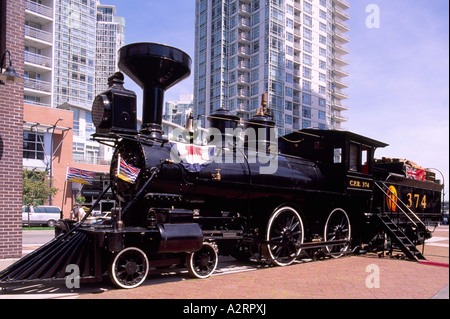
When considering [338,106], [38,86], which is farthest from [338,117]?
[38,86]

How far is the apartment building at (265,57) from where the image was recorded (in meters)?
52.0

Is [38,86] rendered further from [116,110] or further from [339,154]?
[116,110]

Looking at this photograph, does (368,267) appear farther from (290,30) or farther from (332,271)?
(290,30)

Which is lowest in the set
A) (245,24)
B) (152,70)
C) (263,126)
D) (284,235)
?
(284,235)

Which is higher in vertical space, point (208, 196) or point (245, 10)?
point (245, 10)

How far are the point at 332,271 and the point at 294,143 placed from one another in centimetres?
408

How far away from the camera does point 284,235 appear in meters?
8.30

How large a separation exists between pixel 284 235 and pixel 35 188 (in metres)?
23.6

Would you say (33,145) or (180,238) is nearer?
(180,238)

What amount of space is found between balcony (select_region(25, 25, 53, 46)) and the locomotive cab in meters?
40.5

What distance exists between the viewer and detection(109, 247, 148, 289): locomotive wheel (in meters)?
5.57

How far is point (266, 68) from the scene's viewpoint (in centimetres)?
5150

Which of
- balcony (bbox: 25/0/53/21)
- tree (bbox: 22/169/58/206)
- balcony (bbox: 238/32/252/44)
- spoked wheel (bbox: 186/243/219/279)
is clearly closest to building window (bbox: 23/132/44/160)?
tree (bbox: 22/169/58/206)
